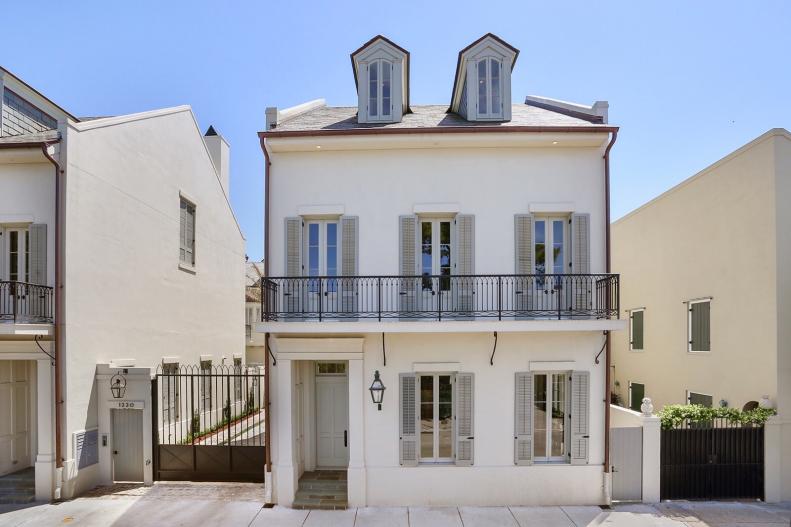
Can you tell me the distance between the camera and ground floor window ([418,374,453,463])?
9961 millimetres

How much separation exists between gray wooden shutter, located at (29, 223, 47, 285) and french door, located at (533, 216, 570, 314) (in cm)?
1009

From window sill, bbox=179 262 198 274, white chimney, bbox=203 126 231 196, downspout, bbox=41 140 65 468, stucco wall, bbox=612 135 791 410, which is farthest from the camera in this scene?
white chimney, bbox=203 126 231 196

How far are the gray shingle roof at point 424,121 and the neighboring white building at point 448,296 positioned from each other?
0.81 ft

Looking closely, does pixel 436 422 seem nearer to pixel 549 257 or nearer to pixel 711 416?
pixel 549 257

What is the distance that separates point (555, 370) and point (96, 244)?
33.4ft

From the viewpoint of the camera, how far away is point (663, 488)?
9.85 metres

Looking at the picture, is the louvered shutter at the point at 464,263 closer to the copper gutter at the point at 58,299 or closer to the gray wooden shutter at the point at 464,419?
the gray wooden shutter at the point at 464,419

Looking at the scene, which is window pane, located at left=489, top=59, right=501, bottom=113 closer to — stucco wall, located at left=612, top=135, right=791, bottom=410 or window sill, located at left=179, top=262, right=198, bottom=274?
stucco wall, located at left=612, top=135, right=791, bottom=410

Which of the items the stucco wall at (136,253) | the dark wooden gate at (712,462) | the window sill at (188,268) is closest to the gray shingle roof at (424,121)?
the stucco wall at (136,253)

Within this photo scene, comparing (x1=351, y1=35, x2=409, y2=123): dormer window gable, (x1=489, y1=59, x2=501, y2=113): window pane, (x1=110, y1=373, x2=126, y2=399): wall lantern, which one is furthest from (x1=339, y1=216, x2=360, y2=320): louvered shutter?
(x1=110, y1=373, x2=126, y2=399): wall lantern

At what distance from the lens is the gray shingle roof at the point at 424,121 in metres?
10.3

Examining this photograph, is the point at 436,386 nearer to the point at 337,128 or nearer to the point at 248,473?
the point at 248,473

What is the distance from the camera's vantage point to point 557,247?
10148mm

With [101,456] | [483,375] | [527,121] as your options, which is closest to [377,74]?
[527,121]
